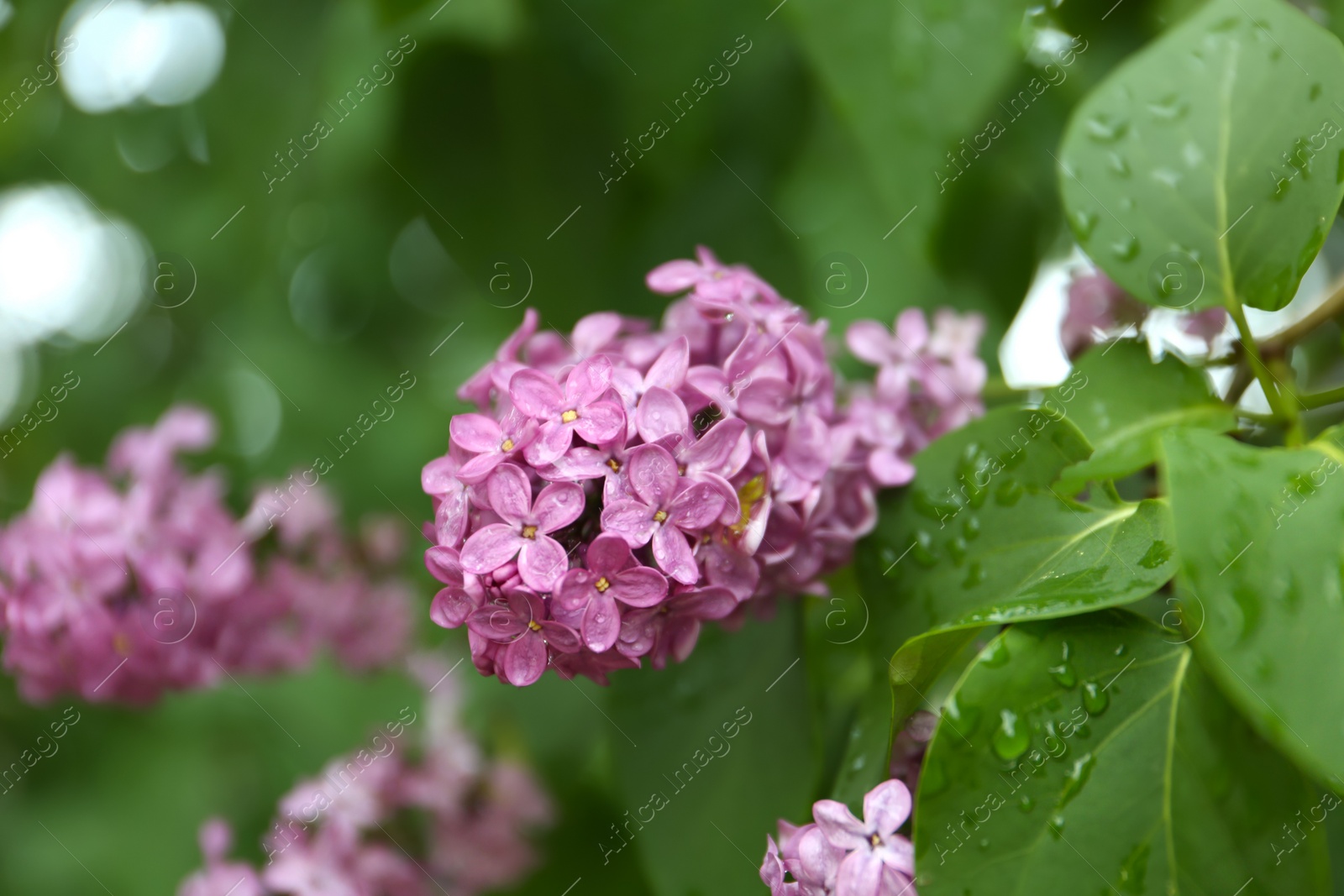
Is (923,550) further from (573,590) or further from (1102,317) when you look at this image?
(1102,317)

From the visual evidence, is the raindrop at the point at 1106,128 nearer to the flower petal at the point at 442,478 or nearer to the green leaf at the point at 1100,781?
the green leaf at the point at 1100,781

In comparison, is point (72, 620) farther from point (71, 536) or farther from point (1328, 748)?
point (1328, 748)

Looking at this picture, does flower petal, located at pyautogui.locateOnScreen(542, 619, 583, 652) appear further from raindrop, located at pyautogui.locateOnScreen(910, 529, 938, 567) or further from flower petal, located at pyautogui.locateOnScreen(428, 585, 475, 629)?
raindrop, located at pyautogui.locateOnScreen(910, 529, 938, 567)

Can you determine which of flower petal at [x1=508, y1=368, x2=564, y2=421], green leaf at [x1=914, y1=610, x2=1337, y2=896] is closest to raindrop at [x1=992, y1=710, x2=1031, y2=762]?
green leaf at [x1=914, y1=610, x2=1337, y2=896]

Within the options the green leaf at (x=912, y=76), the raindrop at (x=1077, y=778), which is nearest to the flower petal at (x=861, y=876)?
the raindrop at (x=1077, y=778)

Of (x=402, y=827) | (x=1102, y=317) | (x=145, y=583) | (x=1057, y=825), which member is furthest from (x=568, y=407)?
(x=402, y=827)

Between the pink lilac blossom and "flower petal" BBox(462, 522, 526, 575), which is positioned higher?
"flower petal" BBox(462, 522, 526, 575)
